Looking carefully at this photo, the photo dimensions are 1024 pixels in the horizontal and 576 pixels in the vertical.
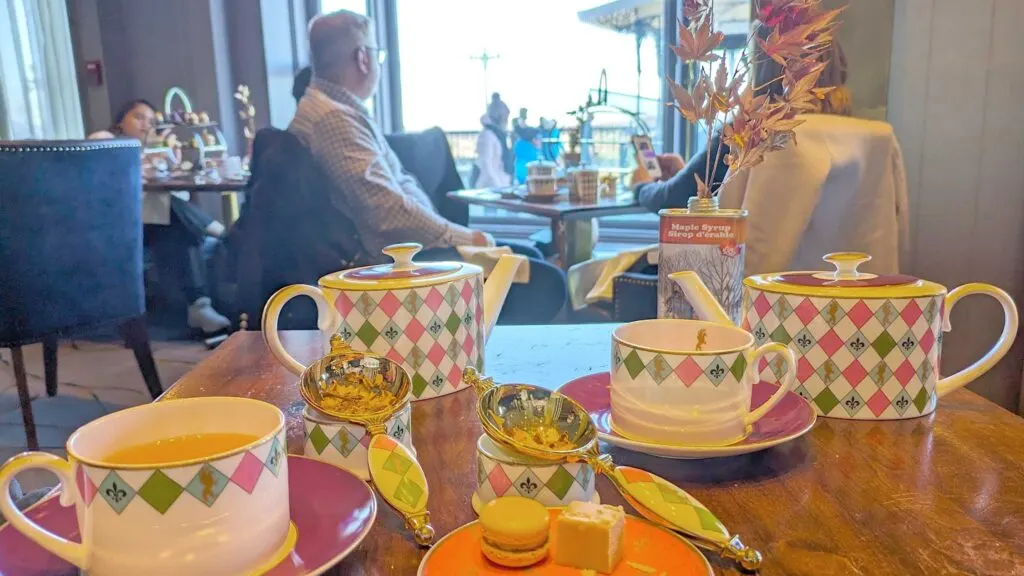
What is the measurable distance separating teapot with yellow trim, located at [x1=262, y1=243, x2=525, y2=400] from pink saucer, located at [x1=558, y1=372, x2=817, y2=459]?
12 centimetres

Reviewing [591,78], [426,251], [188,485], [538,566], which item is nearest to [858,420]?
[538,566]

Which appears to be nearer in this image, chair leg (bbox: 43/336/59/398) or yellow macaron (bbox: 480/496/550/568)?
yellow macaron (bbox: 480/496/550/568)

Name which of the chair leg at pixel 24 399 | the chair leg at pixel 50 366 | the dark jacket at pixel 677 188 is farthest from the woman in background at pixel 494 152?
the chair leg at pixel 24 399

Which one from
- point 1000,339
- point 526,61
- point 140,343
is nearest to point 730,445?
point 1000,339

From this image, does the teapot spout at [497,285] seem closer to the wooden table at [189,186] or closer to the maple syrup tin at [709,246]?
the maple syrup tin at [709,246]

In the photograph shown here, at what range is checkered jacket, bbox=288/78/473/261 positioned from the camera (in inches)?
90.4

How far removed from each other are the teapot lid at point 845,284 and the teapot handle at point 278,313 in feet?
1.29

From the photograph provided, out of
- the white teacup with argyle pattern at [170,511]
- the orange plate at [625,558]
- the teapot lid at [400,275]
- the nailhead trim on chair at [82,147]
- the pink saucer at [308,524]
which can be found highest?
the nailhead trim on chair at [82,147]

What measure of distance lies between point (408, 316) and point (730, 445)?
1.02ft

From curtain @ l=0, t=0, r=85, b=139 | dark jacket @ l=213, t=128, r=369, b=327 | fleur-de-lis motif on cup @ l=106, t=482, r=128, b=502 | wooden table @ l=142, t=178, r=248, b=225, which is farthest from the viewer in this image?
curtain @ l=0, t=0, r=85, b=139

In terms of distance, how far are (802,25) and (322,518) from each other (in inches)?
24.8

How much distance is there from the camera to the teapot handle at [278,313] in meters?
0.64

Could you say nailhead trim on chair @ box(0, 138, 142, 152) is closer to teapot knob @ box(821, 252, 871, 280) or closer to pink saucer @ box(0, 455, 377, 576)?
pink saucer @ box(0, 455, 377, 576)

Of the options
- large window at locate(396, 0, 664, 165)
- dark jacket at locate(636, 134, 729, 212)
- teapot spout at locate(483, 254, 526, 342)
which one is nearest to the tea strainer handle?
teapot spout at locate(483, 254, 526, 342)
